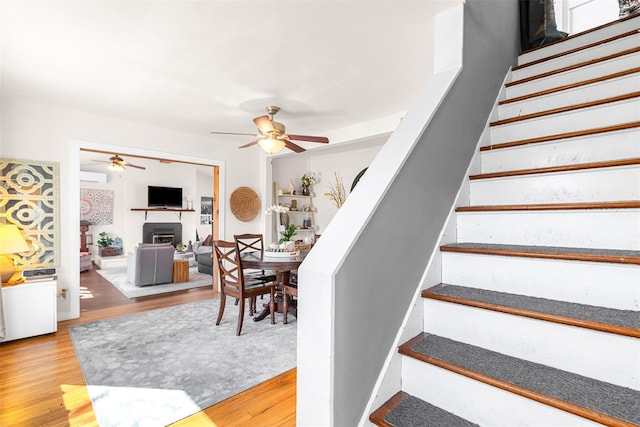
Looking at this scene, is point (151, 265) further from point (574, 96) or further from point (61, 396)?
point (574, 96)

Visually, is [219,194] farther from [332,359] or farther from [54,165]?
[332,359]

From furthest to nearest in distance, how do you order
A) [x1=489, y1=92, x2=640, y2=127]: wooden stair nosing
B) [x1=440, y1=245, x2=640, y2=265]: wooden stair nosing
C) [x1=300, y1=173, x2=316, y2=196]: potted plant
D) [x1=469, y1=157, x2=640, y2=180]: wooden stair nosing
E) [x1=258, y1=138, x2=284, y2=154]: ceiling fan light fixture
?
[x1=300, y1=173, x2=316, y2=196]: potted plant → [x1=258, y1=138, x2=284, y2=154]: ceiling fan light fixture → [x1=489, y1=92, x2=640, y2=127]: wooden stair nosing → [x1=469, y1=157, x2=640, y2=180]: wooden stair nosing → [x1=440, y1=245, x2=640, y2=265]: wooden stair nosing

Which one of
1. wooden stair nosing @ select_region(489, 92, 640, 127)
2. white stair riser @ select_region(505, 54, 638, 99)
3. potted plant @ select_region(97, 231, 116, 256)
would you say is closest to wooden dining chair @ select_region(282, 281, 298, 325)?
wooden stair nosing @ select_region(489, 92, 640, 127)

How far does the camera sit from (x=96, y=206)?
8.01 m

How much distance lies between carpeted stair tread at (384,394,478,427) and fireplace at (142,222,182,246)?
347 inches

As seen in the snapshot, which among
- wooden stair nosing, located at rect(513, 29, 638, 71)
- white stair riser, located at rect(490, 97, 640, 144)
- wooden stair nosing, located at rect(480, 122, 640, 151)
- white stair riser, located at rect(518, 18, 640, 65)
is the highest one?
white stair riser, located at rect(518, 18, 640, 65)

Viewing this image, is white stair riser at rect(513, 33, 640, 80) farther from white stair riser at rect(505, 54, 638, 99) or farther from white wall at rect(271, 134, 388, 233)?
white wall at rect(271, 134, 388, 233)

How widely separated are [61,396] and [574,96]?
377 centimetres

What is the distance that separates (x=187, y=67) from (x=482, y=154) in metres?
2.43

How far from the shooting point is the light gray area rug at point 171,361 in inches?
76.1

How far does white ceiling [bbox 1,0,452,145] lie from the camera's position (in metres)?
1.94

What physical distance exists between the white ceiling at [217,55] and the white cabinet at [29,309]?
1.98 m

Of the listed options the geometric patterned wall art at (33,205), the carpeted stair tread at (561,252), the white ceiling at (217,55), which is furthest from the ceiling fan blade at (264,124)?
the geometric patterned wall art at (33,205)

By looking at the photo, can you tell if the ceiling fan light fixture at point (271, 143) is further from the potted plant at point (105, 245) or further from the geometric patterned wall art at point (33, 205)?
the potted plant at point (105, 245)
